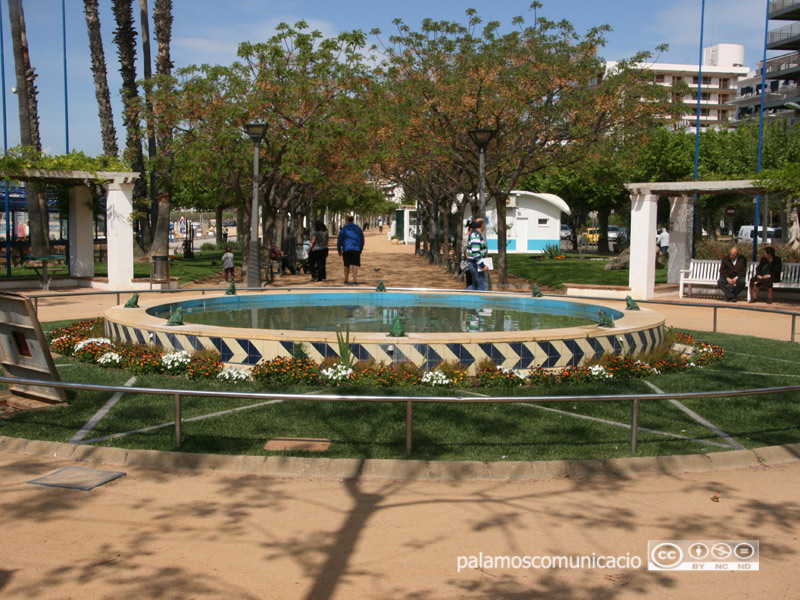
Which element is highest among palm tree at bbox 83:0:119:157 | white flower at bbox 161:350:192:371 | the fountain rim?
palm tree at bbox 83:0:119:157

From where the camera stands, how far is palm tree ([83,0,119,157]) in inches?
1208

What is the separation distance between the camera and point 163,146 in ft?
89.0

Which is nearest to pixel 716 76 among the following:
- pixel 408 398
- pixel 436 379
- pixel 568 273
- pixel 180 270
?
pixel 568 273

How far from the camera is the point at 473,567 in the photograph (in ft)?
14.6

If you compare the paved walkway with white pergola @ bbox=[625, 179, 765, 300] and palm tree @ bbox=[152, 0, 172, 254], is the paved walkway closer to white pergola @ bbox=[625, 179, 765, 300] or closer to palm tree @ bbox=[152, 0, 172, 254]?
white pergola @ bbox=[625, 179, 765, 300]

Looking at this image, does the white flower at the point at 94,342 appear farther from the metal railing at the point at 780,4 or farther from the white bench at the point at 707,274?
the metal railing at the point at 780,4

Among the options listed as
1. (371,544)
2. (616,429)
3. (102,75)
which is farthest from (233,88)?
(371,544)

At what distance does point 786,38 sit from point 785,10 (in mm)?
2207

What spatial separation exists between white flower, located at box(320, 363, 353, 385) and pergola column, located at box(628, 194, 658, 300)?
1524 cm

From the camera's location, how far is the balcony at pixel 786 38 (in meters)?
63.0

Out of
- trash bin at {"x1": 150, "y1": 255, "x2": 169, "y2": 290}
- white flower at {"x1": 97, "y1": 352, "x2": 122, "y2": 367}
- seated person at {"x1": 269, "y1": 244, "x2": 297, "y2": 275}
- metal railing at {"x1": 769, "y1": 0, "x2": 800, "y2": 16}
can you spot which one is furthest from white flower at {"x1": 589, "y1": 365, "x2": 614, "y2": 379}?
metal railing at {"x1": 769, "y1": 0, "x2": 800, "y2": 16}

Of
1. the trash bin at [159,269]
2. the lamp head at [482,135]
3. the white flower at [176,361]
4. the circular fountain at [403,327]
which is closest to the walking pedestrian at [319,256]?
the trash bin at [159,269]

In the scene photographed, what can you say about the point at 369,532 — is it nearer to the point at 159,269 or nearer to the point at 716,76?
the point at 159,269

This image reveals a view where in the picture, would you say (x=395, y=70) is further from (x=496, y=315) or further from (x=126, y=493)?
(x=126, y=493)
